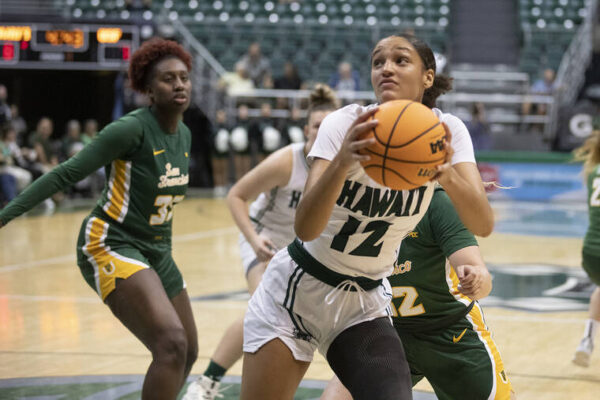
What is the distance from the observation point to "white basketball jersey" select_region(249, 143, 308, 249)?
447 cm

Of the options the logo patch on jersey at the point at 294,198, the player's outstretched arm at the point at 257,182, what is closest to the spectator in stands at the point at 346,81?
the logo patch on jersey at the point at 294,198

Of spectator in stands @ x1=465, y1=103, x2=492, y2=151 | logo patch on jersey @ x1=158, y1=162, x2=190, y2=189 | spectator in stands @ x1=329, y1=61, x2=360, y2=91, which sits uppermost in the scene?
logo patch on jersey @ x1=158, y1=162, x2=190, y2=189

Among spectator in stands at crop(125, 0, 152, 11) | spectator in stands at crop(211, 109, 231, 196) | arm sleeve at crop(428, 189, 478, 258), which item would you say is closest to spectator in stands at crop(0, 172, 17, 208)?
spectator in stands at crop(211, 109, 231, 196)

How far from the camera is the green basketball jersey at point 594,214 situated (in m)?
5.25

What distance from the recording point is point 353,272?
2756mm

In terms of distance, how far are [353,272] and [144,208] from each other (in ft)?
4.72

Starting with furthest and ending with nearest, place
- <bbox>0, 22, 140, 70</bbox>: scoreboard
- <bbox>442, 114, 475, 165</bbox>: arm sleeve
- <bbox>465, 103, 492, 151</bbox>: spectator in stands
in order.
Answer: <bbox>465, 103, 492, 151</bbox>: spectator in stands, <bbox>0, 22, 140, 70</bbox>: scoreboard, <bbox>442, 114, 475, 165</bbox>: arm sleeve

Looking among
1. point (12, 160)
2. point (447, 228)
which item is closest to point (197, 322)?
point (447, 228)

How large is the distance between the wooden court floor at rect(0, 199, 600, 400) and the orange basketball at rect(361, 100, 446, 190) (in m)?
2.84

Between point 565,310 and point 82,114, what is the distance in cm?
1509

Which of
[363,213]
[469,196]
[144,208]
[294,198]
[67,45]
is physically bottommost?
[67,45]

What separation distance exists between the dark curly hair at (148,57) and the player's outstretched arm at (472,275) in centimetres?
177

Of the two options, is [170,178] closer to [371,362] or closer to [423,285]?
[423,285]

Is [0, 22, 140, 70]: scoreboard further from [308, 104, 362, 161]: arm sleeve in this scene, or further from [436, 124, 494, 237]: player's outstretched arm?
[436, 124, 494, 237]: player's outstretched arm
